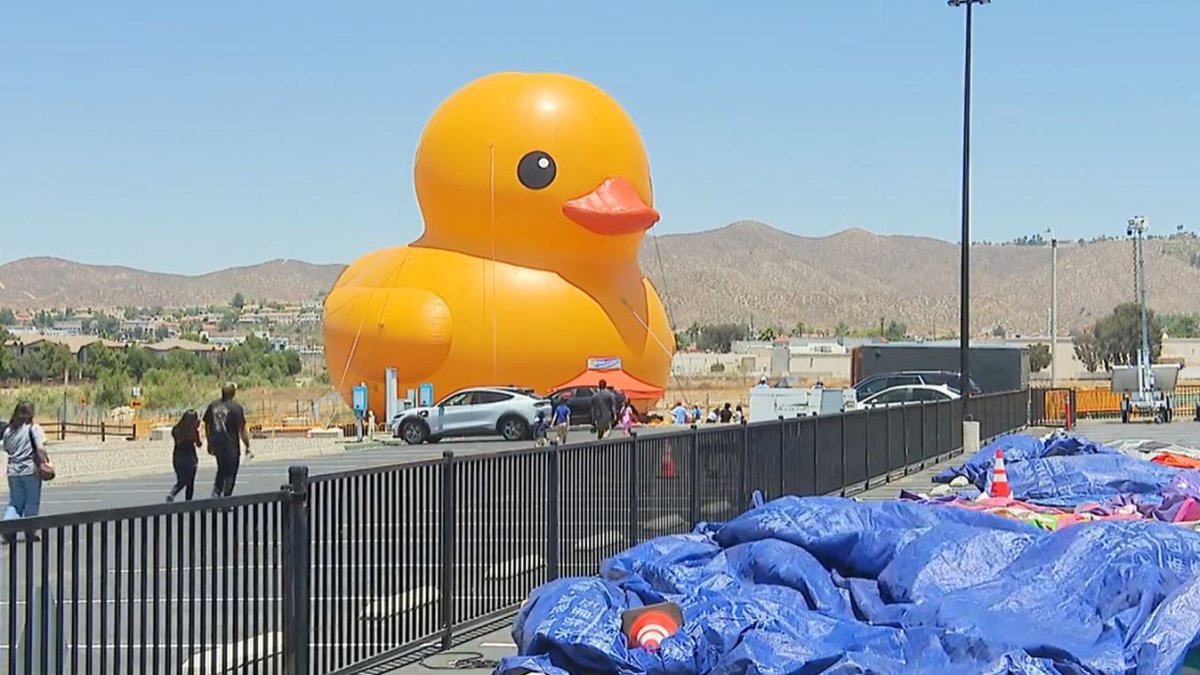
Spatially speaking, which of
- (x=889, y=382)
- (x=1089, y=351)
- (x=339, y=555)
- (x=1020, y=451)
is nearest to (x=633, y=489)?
(x=339, y=555)

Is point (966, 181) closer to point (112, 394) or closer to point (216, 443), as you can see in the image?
point (216, 443)

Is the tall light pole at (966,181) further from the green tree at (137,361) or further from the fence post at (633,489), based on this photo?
the green tree at (137,361)

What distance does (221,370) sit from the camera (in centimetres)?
10931

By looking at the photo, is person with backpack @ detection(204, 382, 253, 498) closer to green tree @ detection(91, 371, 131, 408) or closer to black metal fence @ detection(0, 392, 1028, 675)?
black metal fence @ detection(0, 392, 1028, 675)

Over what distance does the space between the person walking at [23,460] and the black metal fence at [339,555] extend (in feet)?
20.1

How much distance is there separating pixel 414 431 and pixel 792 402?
883cm

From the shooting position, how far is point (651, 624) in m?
8.37

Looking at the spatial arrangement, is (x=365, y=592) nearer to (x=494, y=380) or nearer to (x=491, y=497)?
(x=491, y=497)

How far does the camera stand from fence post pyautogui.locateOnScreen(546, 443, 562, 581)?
11375mm

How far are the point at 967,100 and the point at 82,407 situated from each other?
50232mm

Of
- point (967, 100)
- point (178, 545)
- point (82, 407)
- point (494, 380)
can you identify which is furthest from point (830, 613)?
point (82, 407)

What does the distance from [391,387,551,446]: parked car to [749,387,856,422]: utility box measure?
5119mm

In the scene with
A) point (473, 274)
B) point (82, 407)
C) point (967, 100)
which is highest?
point (967, 100)

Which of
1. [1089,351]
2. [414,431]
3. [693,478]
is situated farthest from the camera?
[1089,351]
